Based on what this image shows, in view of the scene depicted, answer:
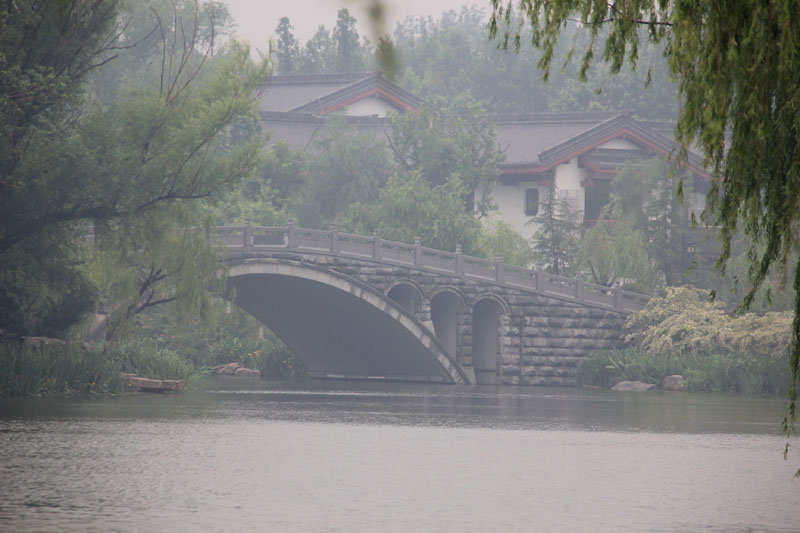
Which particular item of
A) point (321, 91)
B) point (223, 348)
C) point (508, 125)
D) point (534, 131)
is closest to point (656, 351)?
point (223, 348)

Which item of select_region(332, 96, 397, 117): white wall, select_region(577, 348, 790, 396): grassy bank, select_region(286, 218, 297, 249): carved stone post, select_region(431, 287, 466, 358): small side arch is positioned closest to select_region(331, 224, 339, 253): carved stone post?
select_region(286, 218, 297, 249): carved stone post

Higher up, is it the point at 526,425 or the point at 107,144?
the point at 107,144

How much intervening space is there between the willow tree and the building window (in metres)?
39.5

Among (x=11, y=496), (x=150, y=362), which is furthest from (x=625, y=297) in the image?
(x=11, y=496)

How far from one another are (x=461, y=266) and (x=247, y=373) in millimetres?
8300

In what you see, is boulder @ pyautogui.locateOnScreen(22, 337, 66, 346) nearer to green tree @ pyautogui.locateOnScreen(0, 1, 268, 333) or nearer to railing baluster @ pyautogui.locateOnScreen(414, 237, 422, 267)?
green tree @ pyautogui.locateOnScreen(0, 1, 268, 333)

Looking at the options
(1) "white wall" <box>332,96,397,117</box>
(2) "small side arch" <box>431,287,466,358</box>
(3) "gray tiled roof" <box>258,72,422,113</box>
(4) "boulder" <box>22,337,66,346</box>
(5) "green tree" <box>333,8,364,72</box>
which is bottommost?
(4) "boulder" <box>22,337,66,346</box>

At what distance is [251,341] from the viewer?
45.4m

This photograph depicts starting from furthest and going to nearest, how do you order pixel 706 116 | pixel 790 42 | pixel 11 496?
pixel 11 496, pixel 706 116, pixel 790 42

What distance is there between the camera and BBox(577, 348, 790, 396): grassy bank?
36031mm

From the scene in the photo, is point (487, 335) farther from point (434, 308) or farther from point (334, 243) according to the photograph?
point (334, 243)

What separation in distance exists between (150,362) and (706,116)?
22.0m

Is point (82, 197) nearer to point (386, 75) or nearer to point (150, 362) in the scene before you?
point (150, 362)

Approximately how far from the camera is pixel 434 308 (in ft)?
141
